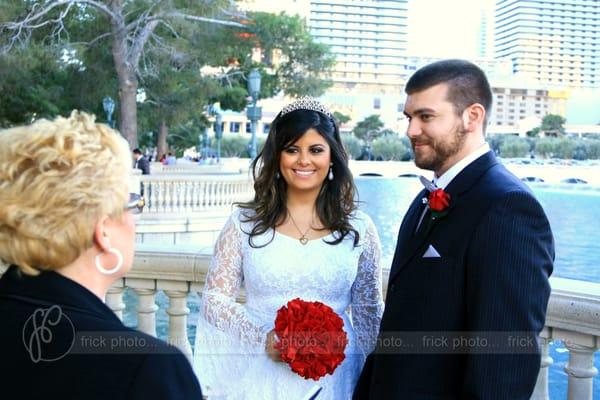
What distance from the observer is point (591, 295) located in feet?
8.01

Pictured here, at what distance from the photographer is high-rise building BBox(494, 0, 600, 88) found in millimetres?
97062

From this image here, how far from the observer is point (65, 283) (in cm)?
121

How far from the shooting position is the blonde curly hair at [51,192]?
1.19m

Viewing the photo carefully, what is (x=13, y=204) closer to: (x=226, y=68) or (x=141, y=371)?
(x=141, y=371)

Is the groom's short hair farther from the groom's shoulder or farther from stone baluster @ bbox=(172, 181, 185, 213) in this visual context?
stone baluster @ bbox=(172, 181, 185, 213)

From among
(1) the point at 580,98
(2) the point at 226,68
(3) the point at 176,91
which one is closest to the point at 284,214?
(3) the point at 176,91

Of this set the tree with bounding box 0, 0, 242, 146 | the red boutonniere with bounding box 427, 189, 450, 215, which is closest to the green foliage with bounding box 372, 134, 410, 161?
the tree with bounding box 0, 0, 242, 146

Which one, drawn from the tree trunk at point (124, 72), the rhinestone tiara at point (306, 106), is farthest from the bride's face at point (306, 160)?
the tree trunk at point (124, 72)

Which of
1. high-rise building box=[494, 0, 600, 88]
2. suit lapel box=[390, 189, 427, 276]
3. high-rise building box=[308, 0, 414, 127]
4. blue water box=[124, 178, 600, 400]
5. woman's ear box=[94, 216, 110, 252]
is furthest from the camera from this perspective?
high-rise building box=[308, 0, 414, 127]

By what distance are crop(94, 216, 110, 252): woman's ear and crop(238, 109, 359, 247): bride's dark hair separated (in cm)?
128

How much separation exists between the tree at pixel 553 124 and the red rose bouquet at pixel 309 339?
84.6 meters

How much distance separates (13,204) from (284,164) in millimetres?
1484

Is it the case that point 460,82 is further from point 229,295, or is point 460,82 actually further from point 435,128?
point 229,295

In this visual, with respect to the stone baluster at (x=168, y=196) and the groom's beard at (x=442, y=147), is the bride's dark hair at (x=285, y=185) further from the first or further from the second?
the stone baluster at (x=168, y=196)
